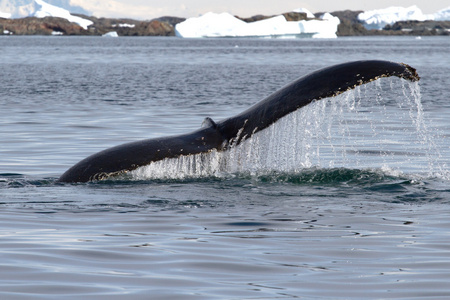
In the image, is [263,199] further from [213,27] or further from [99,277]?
[213,27]

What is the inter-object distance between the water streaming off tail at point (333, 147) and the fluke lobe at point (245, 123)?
9 centimetres

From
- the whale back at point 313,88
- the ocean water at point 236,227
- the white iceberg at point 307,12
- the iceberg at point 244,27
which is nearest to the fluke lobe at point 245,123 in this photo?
the whale back at point 313,88

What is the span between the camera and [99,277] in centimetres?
507

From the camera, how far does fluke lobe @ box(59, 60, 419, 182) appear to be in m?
5.98

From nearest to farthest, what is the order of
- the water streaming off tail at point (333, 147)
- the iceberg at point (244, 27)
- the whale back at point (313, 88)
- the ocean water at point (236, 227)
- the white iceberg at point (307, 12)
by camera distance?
1. the ocean water at point (236, 227)
2. the whale back at point (313, 88)
3. the water streaming off tail at point (333, 147)
4. the iceberg at point (244, 27)
5. the white iceberg at point (307, 12)

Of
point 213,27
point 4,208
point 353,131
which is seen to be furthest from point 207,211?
point 213,27

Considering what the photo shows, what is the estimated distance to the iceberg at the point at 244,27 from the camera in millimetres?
127250

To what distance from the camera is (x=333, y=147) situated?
43.7 ft

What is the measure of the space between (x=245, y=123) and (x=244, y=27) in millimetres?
130316

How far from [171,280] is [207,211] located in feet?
7.48

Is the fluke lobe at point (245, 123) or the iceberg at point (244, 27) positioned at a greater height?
the iceberg at point (244, 27)

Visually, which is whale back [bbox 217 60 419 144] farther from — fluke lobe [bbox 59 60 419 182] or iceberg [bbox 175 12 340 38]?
iceberg [bbox 175 12 340 38]

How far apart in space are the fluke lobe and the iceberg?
119 m

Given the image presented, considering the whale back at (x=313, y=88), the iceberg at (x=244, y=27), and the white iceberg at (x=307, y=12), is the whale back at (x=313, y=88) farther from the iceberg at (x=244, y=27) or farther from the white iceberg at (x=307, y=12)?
the white iceberg at (x=307, y=12)
